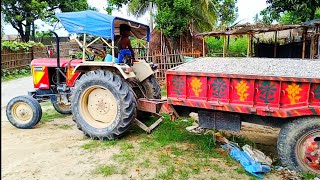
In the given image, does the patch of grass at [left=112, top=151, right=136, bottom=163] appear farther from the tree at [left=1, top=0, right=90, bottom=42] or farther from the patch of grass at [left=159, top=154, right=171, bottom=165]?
the tree at [left=1, top=0, right=90, bottom=42]

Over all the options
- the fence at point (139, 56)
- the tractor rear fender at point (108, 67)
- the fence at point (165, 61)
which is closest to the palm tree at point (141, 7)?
the fence at point (139, 56)

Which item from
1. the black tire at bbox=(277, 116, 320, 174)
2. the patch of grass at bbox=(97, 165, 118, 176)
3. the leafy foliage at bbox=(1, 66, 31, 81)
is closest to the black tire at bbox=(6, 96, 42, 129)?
the patch of grass at bbox=(97, 165, 118, 176)

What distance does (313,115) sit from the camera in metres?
3.86

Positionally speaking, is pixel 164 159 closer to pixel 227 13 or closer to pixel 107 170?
pixel 107 170

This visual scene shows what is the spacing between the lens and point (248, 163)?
4.14m

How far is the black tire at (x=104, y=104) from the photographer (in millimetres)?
5191

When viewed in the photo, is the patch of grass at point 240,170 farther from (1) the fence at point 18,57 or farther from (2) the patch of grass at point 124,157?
(1) the fence at point 18,57

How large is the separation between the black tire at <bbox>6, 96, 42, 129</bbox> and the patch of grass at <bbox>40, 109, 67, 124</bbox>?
0.58m

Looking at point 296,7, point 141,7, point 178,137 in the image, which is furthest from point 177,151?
point 141,7

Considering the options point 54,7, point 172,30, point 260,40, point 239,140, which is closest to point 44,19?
point 54,7

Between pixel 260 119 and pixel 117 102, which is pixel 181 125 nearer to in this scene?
pixel 117 102

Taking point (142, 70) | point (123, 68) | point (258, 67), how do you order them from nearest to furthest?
point (258, 67)
point (123, 68)
point (142, 70)

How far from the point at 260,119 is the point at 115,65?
2.53m

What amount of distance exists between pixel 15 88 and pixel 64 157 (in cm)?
826
